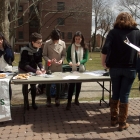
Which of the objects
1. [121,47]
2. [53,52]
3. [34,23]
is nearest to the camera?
[121,47]

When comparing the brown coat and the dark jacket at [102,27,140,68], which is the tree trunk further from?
the dark jacket at [102,27,140,68]

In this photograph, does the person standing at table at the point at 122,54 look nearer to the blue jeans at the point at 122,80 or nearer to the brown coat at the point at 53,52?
the blue jeans at the point at 122,80

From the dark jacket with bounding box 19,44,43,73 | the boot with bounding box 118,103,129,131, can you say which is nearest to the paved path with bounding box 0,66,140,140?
the boot with bounding box 118,103,129,131

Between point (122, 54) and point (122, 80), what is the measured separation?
459 millimetres

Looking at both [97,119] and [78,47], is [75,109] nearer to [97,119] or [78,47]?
[97,119]

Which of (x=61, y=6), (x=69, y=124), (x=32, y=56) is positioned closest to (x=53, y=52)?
(x=32, y=56)

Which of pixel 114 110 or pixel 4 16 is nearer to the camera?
pixel 114 110

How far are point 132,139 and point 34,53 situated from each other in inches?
101

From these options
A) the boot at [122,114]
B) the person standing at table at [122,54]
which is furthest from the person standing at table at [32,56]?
the boot at [122,114]

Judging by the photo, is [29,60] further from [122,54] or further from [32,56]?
[122,54]

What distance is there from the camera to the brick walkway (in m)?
3.64

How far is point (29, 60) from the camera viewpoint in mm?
4707

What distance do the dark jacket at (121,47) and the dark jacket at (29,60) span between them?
1.71m

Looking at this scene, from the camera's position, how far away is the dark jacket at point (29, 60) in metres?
4.60
